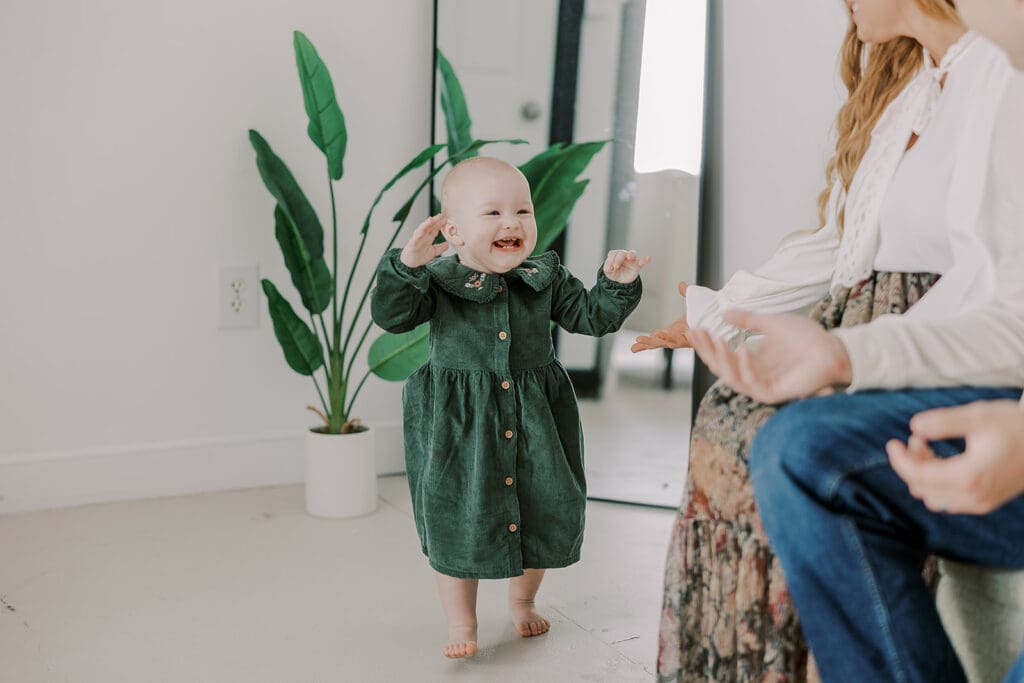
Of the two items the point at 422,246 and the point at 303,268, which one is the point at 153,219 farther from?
the point at 422,246

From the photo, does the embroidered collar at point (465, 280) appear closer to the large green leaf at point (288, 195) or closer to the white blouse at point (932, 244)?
the white blouse at point (932, 244)

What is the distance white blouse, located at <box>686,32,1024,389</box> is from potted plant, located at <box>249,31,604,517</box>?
0.80 m

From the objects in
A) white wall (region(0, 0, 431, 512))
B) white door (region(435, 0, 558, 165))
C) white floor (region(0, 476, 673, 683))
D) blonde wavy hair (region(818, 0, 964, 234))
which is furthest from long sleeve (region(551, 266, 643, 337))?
white wall (region(0, 0, 431, 512))

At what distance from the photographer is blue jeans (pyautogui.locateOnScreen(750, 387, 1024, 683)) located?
2.62 feet

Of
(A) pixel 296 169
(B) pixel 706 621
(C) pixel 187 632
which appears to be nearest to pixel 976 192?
(B) pixel 706 621

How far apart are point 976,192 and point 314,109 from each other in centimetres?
140

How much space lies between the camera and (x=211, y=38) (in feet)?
7.06

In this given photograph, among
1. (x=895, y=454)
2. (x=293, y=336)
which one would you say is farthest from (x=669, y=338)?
(x=293, y=336)

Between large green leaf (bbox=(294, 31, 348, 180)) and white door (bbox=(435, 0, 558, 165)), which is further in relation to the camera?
white door (bbox=(435, 0, 558, 165))

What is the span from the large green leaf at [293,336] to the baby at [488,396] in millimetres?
622

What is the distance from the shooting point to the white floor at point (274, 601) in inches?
54.0

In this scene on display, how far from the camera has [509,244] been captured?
142 cm

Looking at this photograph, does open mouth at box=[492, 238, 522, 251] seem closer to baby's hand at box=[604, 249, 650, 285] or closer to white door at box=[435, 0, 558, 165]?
baby's hand at box=[604, 249, 650, 285]

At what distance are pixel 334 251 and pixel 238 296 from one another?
0.32 m
